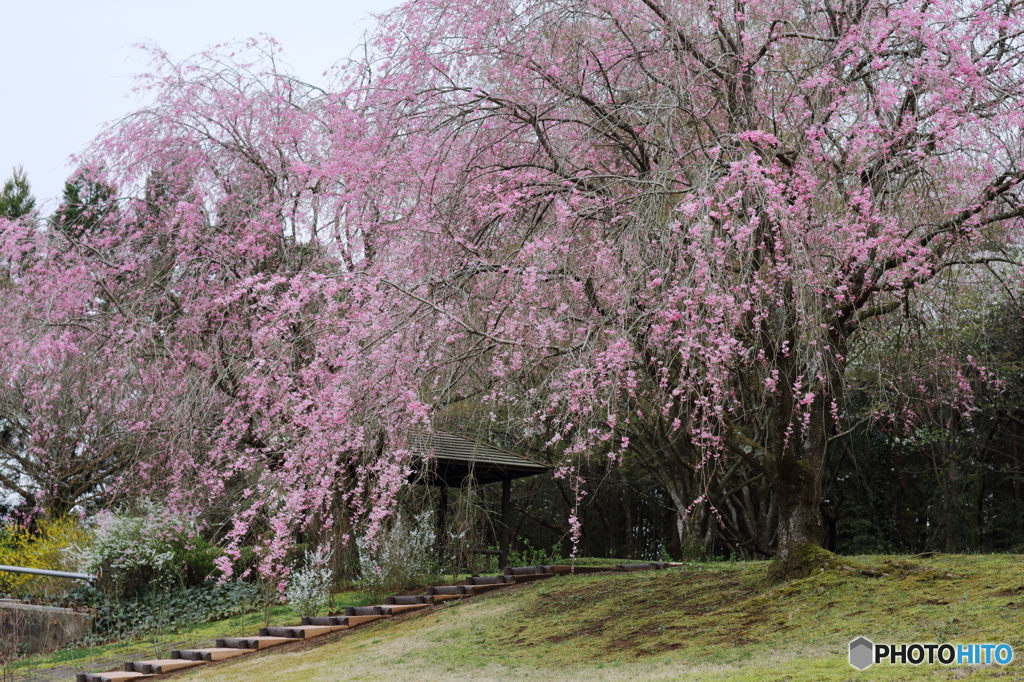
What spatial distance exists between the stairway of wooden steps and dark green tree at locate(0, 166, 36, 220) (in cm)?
1955

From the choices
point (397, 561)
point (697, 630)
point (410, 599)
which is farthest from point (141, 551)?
point (697, 630)

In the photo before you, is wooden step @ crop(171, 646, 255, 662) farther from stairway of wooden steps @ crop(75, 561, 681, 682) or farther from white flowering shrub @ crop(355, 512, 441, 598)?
white flowering shrub @ crop(355, 512, 441, 598)

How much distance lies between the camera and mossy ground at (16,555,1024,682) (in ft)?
17.1

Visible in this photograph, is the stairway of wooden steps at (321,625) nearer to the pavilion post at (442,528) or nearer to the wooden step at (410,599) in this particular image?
the wooden step at (410,599)

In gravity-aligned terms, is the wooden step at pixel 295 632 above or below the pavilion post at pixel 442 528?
below

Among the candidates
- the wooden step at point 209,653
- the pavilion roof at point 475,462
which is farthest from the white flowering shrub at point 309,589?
the pavilion roof at point 475,462

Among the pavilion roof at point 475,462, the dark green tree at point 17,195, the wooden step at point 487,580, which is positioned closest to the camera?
the wooden step at point 487,580

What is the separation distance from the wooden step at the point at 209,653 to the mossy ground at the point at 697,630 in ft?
0.81

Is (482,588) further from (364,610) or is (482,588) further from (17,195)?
(17,195)

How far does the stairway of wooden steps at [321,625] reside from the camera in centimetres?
781

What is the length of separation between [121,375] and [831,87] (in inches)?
277

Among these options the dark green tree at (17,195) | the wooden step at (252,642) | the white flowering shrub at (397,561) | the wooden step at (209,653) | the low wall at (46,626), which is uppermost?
the dark green tree at (17,195)

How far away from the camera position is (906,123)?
234 inches

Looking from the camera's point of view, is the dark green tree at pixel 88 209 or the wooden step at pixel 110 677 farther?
the dark green tree at pixel 88 209
